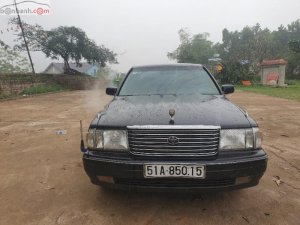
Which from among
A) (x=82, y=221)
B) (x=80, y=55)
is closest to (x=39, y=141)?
(x=82, y=221)

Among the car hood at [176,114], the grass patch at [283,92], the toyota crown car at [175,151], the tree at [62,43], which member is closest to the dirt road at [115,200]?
the toyota crown car at [175,151]

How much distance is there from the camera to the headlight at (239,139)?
2.44m

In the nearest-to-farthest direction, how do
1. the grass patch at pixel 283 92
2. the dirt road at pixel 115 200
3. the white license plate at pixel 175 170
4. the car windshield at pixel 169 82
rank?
the white license plate at pixel 175 170, the dirt road at pixel 115 200, the car windshield at pixel 169 82, the grass patch at pixel 283 92

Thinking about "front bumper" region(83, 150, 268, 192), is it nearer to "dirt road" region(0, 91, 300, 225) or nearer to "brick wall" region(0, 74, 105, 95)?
"dirt road" region(0, 91, 300, 225)

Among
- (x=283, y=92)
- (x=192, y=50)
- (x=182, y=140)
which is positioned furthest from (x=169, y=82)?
(x=192, y=50)

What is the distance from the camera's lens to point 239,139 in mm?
2471

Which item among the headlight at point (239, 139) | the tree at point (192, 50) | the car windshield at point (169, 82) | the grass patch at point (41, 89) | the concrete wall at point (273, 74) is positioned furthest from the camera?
the tree at point (192, 50)

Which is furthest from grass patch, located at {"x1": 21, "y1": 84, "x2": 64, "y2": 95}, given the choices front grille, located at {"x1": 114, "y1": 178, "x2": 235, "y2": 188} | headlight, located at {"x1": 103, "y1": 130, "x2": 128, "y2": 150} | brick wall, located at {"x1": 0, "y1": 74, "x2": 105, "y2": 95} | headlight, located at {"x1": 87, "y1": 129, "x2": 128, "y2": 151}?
front grille, located at {"x1": 114, "y1": 178, "x2": 235, "y2": 188}

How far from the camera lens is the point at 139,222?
2.48 m

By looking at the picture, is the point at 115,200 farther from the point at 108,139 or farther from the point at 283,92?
the point at 283,92

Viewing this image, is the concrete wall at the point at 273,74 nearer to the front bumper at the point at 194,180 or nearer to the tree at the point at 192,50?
the front bumper at the point at 194,180

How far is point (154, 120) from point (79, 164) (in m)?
1.99

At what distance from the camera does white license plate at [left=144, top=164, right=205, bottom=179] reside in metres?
2.32

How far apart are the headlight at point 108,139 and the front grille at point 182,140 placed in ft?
0.65
